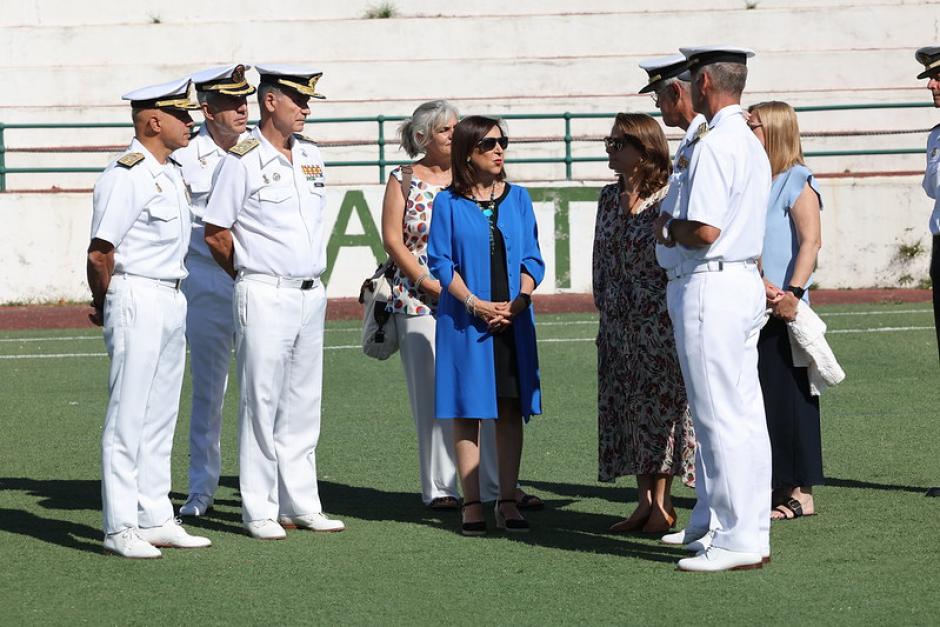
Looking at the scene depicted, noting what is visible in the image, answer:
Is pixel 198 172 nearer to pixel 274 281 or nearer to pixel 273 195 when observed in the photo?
pixel 273 195

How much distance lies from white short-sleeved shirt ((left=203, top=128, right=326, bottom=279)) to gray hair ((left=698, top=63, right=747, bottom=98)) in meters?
2.05

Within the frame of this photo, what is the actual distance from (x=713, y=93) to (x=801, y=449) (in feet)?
7.13

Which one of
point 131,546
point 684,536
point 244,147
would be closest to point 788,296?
point 684,536

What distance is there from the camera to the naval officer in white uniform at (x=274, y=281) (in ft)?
23.7

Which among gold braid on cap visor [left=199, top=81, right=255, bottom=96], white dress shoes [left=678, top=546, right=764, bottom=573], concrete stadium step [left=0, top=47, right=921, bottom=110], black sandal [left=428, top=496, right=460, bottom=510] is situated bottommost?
black sandal [left=428, top=496, right=460, bottom=510]

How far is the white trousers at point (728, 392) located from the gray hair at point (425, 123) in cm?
207

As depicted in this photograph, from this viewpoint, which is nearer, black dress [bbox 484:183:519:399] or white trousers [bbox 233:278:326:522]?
white trousers [bbox 233:278:326:522]

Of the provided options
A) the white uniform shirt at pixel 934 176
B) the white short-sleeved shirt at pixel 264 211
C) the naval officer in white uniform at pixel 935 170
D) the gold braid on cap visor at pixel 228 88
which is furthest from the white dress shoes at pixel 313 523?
the white uniform shirt at pixel 934 176

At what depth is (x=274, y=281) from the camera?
7266 millimetres

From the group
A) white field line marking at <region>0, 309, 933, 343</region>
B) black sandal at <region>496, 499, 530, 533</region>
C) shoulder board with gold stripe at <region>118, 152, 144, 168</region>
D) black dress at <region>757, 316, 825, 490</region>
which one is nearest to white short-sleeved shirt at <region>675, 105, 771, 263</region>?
black dress at <region>757, 316, 825, 490</region>

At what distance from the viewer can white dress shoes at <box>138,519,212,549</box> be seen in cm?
706

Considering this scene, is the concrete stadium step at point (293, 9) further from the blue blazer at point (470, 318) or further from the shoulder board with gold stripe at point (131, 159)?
the shoulder board with gold stripe at point (131, 159)

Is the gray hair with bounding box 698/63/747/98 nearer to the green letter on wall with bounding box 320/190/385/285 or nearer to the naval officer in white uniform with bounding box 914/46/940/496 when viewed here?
the naval officer in white uniform with bounding box 914/46/940/496

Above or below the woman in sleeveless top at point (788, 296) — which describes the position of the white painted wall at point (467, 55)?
above
